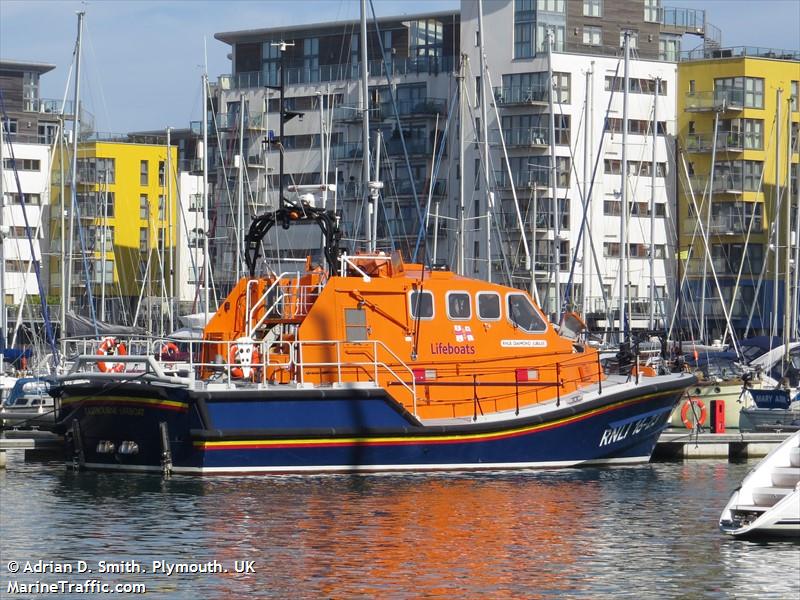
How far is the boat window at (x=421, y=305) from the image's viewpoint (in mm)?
26578

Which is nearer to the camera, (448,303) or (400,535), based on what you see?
(400,535)

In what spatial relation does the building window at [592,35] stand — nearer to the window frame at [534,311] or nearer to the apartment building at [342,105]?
the apartment building at [342,105]

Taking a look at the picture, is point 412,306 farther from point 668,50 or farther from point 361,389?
point 668,50

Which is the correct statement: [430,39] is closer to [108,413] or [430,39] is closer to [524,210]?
[524,210]

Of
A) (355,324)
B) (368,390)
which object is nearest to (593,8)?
(355,324)

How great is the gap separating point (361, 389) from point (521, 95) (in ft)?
185

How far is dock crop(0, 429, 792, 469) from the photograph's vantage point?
1167 inches

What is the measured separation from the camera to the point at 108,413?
84.5 feet

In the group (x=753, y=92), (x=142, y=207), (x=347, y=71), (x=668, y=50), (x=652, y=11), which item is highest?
(x=652, y=11)

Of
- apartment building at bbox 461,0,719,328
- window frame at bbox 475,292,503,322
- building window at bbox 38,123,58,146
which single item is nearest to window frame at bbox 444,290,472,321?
window frame at bbox 475,292,503,322

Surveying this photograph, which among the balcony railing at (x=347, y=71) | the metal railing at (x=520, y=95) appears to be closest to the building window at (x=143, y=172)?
the balcony railing at (x=347, y=71)

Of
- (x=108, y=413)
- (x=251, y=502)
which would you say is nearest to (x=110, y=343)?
(x=108, y=413)

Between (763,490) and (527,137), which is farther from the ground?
(527,137)

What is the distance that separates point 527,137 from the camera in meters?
79.9
